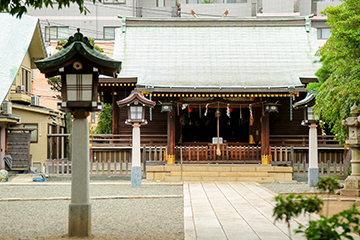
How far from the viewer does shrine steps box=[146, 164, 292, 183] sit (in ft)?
55.8

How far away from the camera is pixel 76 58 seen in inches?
305

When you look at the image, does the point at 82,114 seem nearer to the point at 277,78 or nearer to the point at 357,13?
the point at 357,13

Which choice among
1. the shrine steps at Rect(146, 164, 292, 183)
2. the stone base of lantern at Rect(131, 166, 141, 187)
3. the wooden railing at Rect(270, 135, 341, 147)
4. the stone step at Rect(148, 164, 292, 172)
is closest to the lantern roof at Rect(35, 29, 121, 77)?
the stone base of lantern at Rect(131, 166, 141, 187)

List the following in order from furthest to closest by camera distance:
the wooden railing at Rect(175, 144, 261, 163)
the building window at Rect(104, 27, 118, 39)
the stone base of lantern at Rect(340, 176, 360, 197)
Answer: the building window at Rect(104, 27, 118, 39), the wooden railing at Rect(175, 144, 261, 163), the stone base of lantern at Rect(340, 176, 360, 197)

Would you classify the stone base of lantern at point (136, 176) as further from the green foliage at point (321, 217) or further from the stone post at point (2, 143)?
the green foliage at point (321, 217)

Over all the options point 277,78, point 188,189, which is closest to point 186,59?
point 277,78

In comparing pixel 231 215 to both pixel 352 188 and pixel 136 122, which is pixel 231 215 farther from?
pixel 136 122

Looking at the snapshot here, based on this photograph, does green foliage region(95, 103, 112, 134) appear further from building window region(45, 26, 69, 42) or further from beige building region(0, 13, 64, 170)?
building window region(45, 26, 69, 42)

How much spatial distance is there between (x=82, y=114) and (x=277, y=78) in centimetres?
1378

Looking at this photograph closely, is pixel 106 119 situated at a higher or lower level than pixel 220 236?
higher

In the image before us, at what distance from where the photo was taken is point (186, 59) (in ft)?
71.8

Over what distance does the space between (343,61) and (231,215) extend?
248 inches

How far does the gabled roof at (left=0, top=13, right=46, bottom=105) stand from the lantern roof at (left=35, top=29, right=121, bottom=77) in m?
13.0

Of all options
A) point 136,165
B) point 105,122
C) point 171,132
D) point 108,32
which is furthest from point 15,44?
point 108,32
